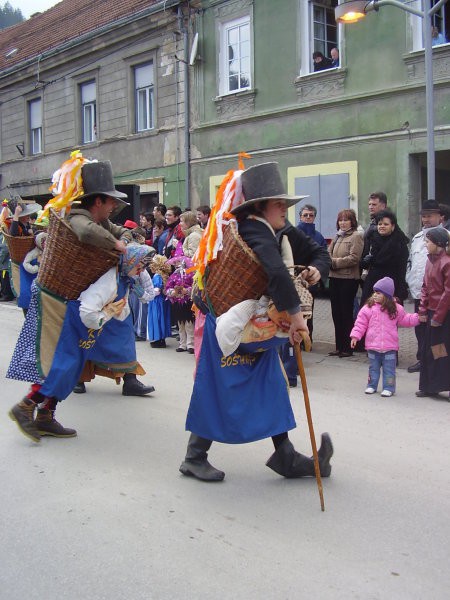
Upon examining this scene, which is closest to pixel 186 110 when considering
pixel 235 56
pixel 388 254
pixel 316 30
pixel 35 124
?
pixel 235 56

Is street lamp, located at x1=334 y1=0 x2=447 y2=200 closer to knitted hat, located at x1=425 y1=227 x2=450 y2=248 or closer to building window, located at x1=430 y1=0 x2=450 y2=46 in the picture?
knitted hat, located at x1=425 y1=227 x2=450 y2=248

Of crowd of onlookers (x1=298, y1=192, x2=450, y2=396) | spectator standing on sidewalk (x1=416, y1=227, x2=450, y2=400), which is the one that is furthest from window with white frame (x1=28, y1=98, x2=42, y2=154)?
spectator standing on sidewalk (x1=416, y1=227, x2=450, y2=400)

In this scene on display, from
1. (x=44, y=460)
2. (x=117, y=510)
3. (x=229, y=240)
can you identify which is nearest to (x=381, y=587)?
(x=117, y=510)

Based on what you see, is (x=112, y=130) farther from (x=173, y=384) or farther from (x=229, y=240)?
(x=229, y=240)

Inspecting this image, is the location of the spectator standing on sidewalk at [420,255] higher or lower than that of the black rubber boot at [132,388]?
higher

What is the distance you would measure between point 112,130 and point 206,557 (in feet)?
59.7

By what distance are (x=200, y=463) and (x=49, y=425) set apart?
4.81ft

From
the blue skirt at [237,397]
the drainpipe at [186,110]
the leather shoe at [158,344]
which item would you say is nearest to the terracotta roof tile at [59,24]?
the drainpipe at [186,110]

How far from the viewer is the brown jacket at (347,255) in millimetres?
8633

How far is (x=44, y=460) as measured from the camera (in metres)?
4.78

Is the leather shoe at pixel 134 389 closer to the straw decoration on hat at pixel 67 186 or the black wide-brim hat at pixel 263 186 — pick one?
the straw decoration on hat at pixel 67 186

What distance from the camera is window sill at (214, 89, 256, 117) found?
15852 mm

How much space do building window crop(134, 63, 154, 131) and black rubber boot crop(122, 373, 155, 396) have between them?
13539mm

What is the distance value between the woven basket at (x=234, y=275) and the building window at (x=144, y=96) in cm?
1573
